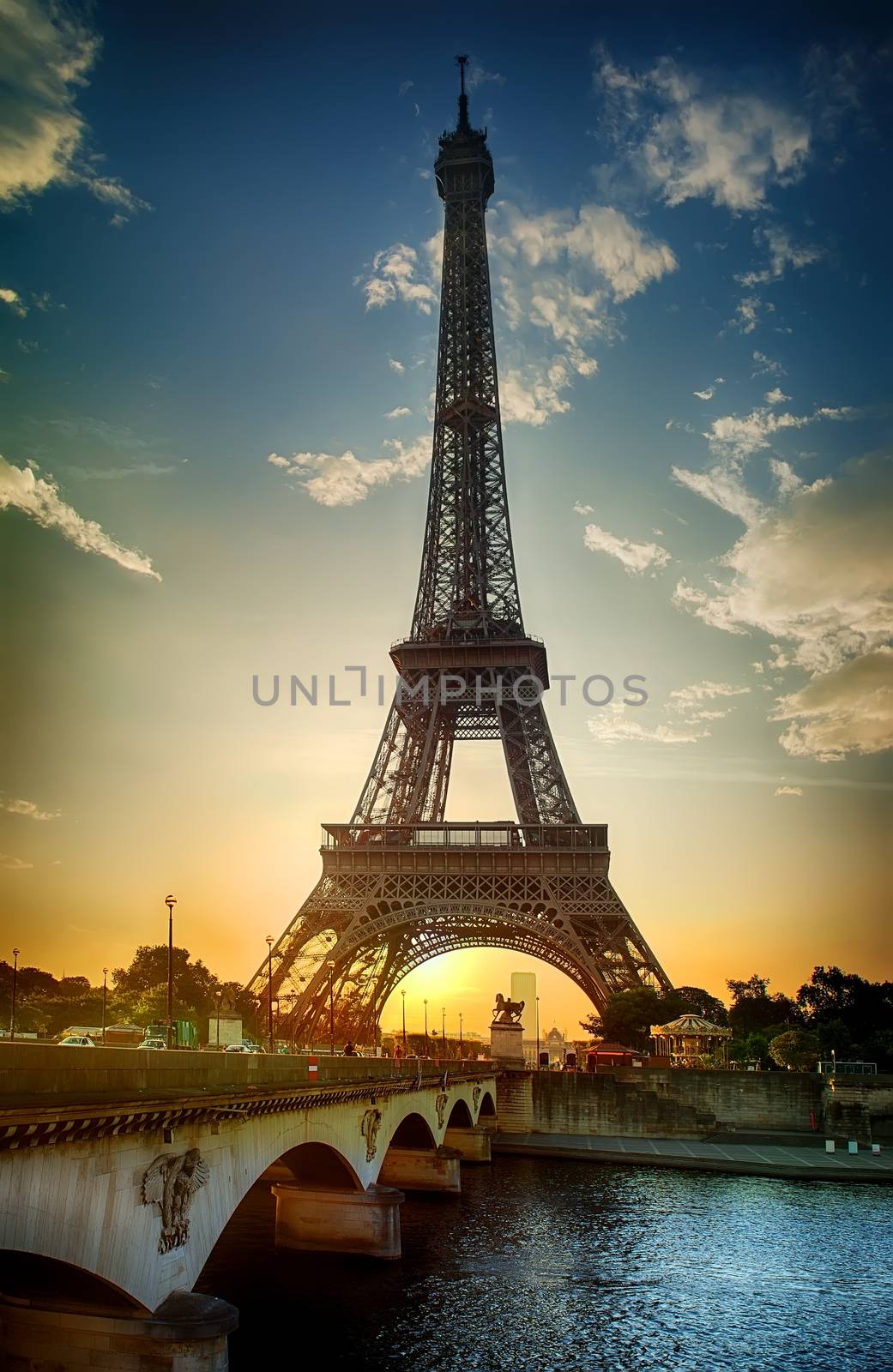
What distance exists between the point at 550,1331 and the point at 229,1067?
1120cm

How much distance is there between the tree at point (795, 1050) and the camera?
261ft

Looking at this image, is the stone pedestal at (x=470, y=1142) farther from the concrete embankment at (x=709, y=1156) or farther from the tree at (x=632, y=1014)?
the tree at (x=632, y=1014)

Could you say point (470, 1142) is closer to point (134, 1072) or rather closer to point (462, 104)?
point (134, 1072)

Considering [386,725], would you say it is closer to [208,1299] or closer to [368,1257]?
[368,1257]

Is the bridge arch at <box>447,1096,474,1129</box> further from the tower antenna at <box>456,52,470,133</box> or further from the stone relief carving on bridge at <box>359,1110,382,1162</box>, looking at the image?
the tower antenna at <box>456,52,470,133</box>

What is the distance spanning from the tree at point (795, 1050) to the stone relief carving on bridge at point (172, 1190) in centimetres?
6801

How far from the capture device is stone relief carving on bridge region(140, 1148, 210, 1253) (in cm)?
1927

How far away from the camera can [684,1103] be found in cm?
7006

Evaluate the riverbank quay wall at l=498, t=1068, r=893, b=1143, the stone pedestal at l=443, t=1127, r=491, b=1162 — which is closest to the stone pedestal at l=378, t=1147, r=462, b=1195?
the stone pedestal at l=443, t=1127, r=491, b=1162

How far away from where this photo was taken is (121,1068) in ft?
61.1

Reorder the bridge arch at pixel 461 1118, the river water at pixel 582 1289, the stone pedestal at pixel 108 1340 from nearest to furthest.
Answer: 1. the stone pedestal at pixel 108 1340
2. the river water at pixel 582 1289
3. the bridge arch at pixel 461 1118

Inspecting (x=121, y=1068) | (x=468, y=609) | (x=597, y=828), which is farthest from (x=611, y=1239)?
(x=468, y=609)

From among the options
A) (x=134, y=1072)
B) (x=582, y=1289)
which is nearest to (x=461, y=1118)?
(x=582, y=1289)

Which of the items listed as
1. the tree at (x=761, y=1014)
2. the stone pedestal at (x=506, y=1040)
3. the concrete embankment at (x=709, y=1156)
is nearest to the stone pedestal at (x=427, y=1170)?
the concrete embankment at (x=709, y=1156)
